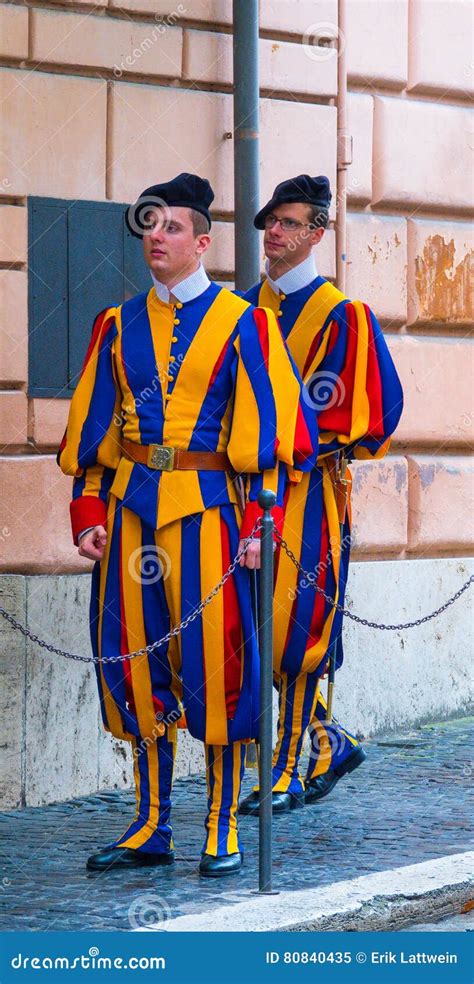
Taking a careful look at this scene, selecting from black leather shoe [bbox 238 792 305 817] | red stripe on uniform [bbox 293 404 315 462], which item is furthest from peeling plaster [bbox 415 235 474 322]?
red stripe on uniform [bbox 293 404 315 462]

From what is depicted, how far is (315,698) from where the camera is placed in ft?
22.2

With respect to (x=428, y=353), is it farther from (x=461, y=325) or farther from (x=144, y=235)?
(x=144, y=235)

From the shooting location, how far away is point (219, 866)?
18.2ft

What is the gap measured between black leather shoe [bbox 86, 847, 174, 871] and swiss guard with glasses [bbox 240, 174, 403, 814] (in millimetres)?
903

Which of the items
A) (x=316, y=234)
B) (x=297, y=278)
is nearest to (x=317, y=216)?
(x=316, y=234)

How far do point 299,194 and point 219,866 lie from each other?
7.61ft

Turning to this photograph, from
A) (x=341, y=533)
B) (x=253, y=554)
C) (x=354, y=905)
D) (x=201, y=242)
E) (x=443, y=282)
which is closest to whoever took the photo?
(x=354, y=905)

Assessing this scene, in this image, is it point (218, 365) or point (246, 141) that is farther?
point (246, 141)

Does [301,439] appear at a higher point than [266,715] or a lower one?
higher

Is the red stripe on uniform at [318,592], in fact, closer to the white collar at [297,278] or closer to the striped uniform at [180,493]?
the white collar at [297,278]

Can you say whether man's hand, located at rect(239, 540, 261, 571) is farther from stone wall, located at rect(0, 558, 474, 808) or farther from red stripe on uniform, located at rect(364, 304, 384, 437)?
stone wall, located at rect(0, 558, 474, 808)

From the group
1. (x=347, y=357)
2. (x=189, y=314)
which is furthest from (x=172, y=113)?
(x=189, y=314)

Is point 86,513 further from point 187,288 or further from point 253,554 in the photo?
point 187,288

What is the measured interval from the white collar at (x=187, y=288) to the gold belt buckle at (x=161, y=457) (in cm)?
45
